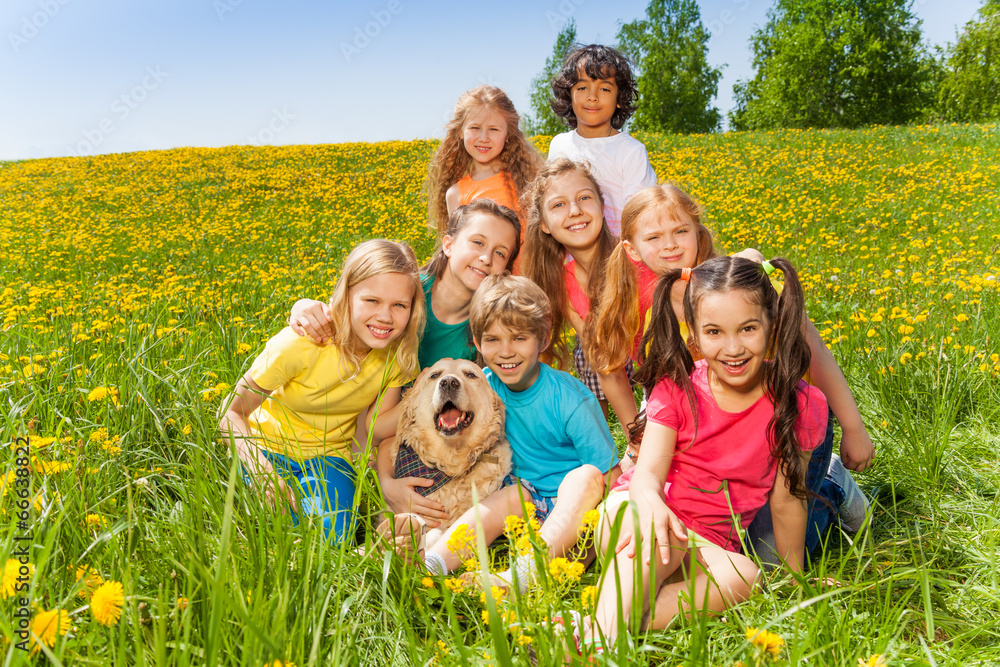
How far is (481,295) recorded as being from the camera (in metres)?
2.65

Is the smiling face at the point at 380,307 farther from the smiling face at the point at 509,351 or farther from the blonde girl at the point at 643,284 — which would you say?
the blonde girl at the point at 643,284

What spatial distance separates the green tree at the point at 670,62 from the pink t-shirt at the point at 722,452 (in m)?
40.8

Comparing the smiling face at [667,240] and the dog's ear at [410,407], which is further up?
the smiling face at [667,240]

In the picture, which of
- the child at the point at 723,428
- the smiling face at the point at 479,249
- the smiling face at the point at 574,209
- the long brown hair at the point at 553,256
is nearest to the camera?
the child at the point at 723,428

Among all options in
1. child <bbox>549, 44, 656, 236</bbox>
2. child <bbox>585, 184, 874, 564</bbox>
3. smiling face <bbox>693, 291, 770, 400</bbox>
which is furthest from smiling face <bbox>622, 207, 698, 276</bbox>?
child <bbox>549, 44, 656, 236</bbox>

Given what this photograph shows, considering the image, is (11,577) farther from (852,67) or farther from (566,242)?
(852,67)

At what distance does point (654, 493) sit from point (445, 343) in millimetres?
1454

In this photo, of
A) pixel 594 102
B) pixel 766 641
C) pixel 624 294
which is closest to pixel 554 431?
pixel 624 294

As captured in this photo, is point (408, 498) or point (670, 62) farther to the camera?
point (670, 62)

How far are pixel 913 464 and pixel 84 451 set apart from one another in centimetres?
Answer: 328

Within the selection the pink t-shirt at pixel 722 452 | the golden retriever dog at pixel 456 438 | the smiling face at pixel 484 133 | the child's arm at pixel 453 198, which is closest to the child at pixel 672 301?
the pink t-shirt at pixel 722 452

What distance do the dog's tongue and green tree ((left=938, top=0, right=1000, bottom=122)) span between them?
1631 inches

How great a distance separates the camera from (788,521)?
214 centimetres

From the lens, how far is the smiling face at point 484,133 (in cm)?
400
